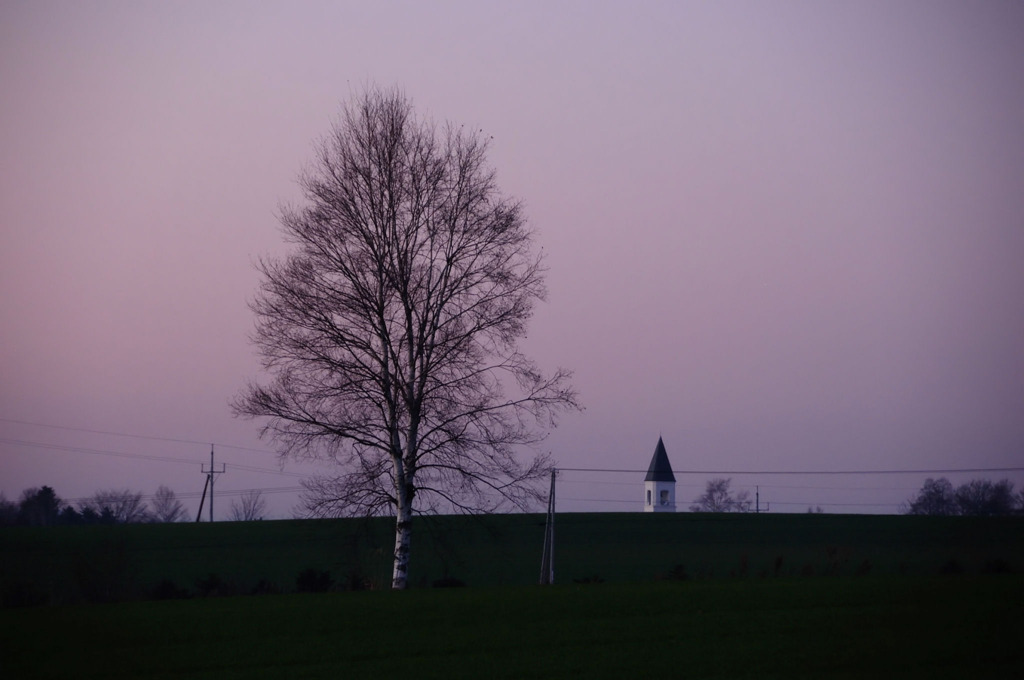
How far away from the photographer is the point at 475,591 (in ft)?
74.3

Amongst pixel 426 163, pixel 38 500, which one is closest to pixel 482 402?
pixel 426 163

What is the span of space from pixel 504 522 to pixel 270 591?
2371 cm

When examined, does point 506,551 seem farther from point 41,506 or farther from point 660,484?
point 660,484

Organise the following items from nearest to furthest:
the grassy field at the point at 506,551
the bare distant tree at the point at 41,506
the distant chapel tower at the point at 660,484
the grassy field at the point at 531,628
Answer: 1. the grassy field at the point at 531,628
2. the grassy field at the point at 506,551
3. the bare distant tree at the point at 41,506
4. the distant chapel tower at the point at 660,484

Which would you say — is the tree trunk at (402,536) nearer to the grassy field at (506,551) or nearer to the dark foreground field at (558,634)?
the dark foreground field at (558,634)

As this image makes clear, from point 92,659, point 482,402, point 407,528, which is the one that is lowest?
point 92,659

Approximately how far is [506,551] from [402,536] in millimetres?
17594

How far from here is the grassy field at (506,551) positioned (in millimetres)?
30266

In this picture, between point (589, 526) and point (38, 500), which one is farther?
point (38, 500)

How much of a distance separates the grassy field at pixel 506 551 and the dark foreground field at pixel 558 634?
6855mm

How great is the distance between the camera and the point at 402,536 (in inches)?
938

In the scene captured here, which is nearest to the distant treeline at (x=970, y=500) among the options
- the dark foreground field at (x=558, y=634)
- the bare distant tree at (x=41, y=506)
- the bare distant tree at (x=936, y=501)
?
the bare distant tree at (x=936, y=501)

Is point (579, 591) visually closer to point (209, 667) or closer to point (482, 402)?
point (482, 402)

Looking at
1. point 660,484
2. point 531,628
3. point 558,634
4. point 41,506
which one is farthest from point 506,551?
point 660,484
